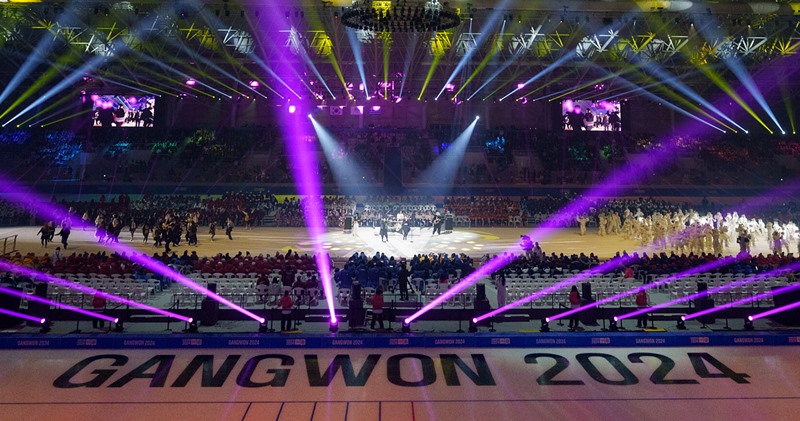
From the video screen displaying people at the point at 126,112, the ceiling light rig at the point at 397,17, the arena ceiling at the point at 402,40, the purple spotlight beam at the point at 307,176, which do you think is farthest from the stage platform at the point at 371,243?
the video screen displaying people at the point at 126,112

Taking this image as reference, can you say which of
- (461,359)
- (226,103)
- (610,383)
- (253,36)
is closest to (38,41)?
(253,36)

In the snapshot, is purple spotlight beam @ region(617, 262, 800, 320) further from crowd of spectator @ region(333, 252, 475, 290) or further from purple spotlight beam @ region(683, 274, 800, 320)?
crowd of spectator @ region(333, 252, 475, 290)

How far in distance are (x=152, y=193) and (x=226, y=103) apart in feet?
36.9

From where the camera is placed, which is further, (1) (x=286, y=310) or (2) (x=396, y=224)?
(2) (x=396, y=224)

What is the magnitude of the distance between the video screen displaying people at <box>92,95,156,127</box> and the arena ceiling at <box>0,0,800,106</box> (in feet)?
25.3

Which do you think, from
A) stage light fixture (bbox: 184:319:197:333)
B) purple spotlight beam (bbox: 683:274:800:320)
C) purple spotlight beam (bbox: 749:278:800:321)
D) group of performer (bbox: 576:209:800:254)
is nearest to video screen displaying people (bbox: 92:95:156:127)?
stage light fixture (bbox: 184:319:197:333)

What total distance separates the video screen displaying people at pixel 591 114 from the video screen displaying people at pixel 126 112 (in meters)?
34.5

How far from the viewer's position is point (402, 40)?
89.4ft

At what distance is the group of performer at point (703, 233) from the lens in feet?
71.7

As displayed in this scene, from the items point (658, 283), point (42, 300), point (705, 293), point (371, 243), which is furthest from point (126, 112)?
point (705, 293)

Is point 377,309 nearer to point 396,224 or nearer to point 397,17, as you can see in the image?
point 397,17

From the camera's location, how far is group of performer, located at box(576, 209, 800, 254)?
21.9 m

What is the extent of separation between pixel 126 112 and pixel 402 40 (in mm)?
27839

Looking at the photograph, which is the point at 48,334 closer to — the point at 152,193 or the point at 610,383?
the point at 610,383
